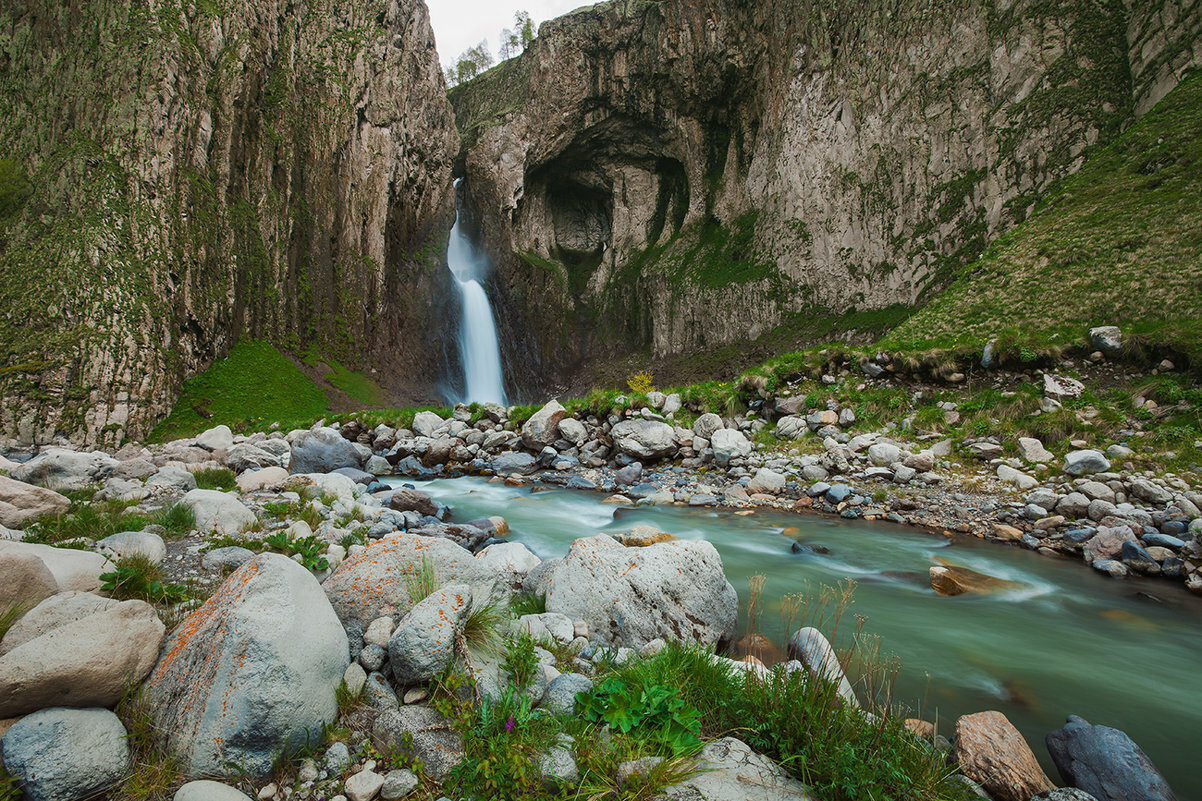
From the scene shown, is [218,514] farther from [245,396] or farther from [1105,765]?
[245,396]

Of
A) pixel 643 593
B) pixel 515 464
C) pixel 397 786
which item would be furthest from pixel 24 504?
pixel 515 464

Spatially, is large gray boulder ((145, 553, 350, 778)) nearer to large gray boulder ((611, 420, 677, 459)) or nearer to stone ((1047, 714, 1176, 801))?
stone ((1047, 714, 1176, 801))

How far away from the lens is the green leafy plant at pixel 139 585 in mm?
3186

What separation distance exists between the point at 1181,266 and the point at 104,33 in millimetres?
43452

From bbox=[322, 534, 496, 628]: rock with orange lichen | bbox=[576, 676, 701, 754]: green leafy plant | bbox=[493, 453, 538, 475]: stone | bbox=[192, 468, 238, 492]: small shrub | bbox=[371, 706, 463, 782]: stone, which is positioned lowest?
bbox=[493, 453, 538, 475]: stone

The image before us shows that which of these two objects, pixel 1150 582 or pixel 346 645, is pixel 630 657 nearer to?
pixel 346 645

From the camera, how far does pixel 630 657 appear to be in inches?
131

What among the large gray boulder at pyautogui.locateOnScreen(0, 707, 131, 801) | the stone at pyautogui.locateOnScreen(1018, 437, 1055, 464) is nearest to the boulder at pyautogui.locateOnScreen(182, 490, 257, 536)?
the large gray boulder at pyautogui.locateOnScreen(0, 707, 131, 801)

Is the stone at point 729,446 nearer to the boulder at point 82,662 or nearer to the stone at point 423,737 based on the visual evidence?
the stone at point 423,737

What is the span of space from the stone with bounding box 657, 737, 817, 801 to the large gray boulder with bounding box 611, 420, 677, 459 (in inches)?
387

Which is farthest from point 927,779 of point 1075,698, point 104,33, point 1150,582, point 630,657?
point 104,33

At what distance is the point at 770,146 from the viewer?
3581 cm

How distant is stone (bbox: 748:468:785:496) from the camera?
977 centimetres

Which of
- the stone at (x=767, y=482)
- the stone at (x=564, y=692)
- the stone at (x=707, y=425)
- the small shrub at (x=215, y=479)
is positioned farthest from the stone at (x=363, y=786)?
the stone at (x=707, y=425)
